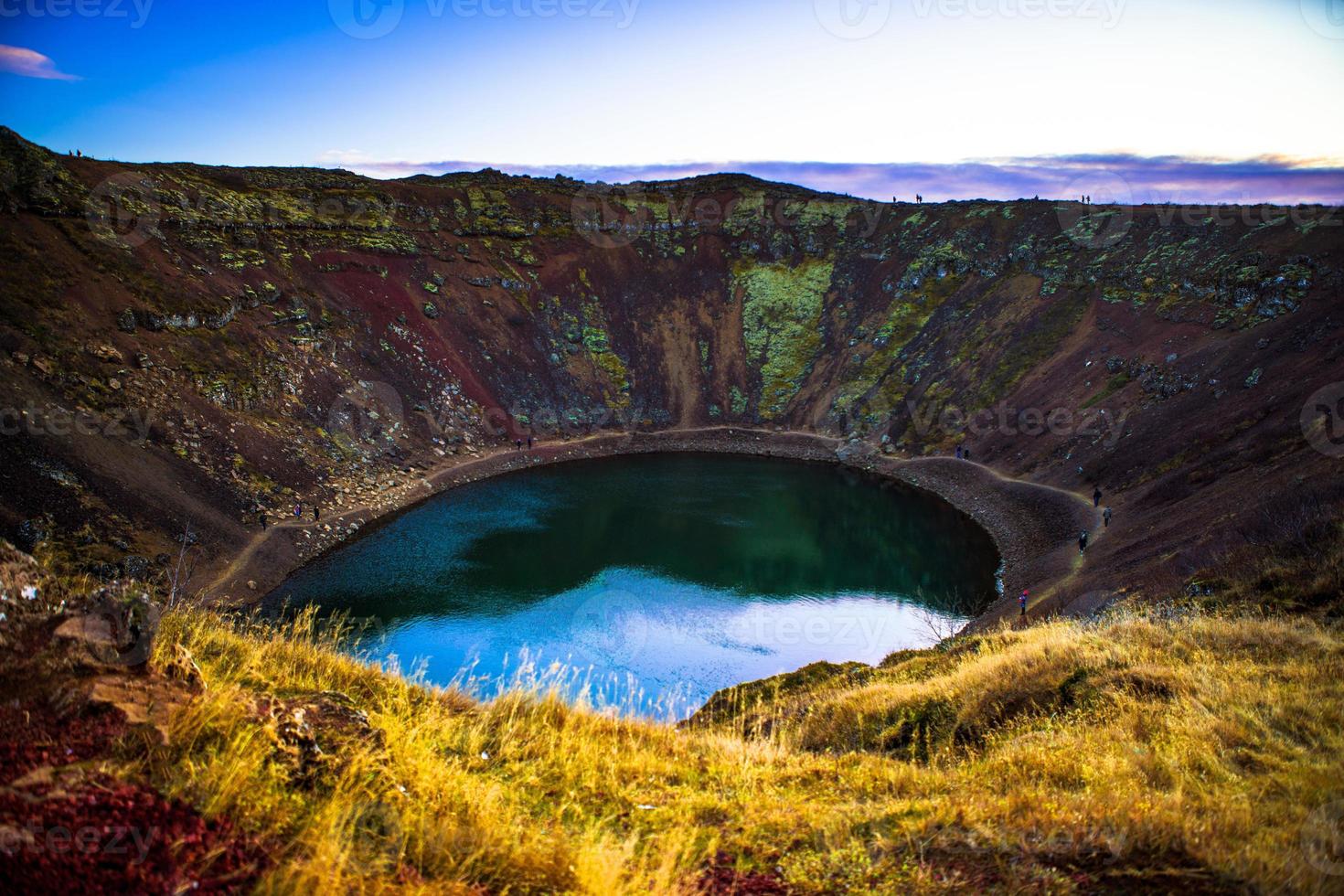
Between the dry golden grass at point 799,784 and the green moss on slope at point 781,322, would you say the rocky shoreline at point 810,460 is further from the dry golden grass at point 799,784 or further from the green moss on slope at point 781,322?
the dry golden grass at point 799,784

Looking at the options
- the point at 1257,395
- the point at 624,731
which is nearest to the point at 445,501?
the point at 624,731

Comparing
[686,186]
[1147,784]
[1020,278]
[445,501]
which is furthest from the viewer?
[686,186]

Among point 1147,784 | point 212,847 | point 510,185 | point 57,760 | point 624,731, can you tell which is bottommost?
point 624,731

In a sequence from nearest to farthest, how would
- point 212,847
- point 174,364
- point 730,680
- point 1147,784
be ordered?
point 212,847 → point 1147,784 → point 730,680 → point 174,364

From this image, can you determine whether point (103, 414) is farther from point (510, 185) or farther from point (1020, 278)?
point (1020, 278)

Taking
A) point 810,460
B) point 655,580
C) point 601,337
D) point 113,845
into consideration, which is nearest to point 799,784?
point 113,845

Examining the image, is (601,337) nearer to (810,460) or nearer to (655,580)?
(810,460)
